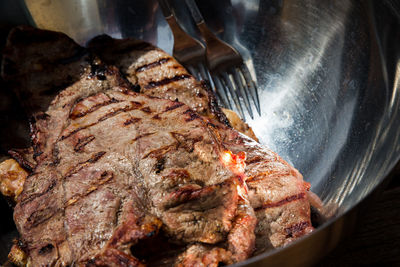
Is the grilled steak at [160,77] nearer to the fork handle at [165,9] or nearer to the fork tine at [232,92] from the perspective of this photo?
the fork tine at [232,92]

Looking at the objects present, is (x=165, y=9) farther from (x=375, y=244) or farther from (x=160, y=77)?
(x=375, y=244)

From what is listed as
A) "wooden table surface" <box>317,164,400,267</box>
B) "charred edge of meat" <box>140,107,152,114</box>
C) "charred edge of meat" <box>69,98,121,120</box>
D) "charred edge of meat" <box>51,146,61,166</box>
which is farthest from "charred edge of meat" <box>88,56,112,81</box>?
"wooden table surface" <box>317,164,400,267</box>

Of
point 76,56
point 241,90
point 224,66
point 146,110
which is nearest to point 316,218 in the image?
point 146,110

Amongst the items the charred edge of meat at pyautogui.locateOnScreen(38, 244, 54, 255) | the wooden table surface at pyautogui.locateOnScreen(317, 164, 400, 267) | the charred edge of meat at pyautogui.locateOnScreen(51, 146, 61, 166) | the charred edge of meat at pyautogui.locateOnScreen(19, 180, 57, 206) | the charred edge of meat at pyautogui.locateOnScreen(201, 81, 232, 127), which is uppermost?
the charred edge of meat at pyautogui.locateOnScreen(201, 81, 232, 127)

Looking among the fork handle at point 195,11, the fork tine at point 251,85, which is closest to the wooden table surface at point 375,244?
the fork tine at point 251,85

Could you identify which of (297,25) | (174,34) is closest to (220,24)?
(174,34)

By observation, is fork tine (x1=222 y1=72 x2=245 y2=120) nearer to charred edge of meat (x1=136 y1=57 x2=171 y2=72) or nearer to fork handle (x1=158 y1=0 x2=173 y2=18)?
charred edge of meat (x1=136 y1=57 x2=171 y2=72)

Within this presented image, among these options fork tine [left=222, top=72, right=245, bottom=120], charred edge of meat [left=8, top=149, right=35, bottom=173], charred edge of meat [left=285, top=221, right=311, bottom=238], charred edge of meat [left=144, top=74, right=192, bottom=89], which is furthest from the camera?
fork tine [left=222, top=72, right=245, bottom=120]
